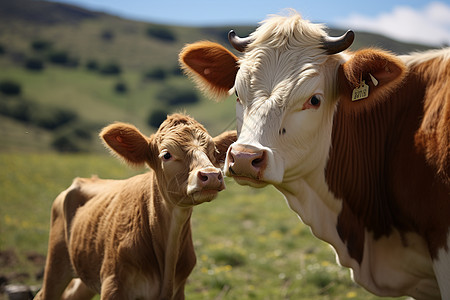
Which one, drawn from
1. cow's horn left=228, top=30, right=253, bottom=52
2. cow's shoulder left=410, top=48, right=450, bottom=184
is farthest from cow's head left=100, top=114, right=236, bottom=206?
cow's shoulder left=410, top=48, right=450, bottom=184

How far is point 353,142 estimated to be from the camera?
4309 mm

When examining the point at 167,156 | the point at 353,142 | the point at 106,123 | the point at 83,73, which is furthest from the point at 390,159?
the point at 83,73

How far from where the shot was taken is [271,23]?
4.08 meters

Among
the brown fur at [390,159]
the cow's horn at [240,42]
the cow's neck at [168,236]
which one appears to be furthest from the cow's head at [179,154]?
the brown fur at [390,159]

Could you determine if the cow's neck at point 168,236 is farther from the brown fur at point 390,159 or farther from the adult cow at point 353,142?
the brown fur at point 390,159

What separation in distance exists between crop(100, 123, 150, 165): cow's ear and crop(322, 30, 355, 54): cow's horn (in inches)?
72.1

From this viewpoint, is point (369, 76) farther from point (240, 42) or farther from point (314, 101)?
point (240, 42)

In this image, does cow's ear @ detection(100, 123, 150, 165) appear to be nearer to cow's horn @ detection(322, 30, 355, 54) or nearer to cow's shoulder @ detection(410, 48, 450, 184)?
cow's horn @ detection(322, 30, 355, 54)

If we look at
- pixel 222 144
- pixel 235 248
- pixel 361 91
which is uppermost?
pixel 361 91

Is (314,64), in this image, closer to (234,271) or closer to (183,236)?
(183,236)

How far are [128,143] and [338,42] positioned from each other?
208cm

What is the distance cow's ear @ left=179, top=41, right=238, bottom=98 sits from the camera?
14.8ft

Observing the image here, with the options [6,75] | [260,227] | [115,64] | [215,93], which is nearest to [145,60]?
[115,64]

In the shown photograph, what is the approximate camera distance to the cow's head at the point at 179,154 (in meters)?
3.75
